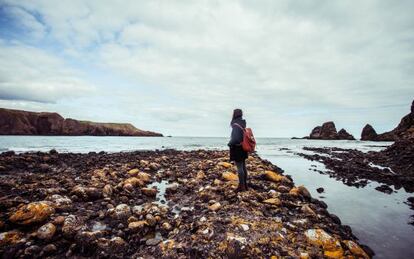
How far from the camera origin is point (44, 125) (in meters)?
106

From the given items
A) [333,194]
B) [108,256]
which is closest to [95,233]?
[108,256]

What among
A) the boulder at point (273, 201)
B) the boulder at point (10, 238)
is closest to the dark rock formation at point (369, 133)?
the boulder at point (273, 201)

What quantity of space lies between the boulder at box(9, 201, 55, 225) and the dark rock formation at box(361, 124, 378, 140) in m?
113

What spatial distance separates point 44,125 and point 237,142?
420ft

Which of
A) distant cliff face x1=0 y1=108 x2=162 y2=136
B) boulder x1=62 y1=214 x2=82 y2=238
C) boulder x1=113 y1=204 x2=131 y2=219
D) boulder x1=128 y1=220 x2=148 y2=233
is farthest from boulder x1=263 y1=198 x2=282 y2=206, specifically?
distant cliff face x1=0 y1=108 x2=162 y2=136

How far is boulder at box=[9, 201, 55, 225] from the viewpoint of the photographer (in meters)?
4.44

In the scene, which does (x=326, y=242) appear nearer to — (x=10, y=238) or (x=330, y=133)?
(x=10, y=238)

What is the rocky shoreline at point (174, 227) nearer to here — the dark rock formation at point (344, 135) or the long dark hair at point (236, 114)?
the long dark hair at point (236, 114)

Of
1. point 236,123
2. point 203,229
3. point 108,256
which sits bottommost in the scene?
point 108,256

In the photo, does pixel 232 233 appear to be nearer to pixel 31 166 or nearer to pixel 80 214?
pixel 80 214

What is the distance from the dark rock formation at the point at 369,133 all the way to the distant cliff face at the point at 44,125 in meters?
127

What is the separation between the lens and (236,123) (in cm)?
662

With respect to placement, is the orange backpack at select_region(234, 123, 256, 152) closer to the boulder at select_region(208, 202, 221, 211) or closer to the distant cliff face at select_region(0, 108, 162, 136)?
the boulder at select_region(208, 202, 221, 211)

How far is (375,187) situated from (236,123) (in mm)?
8187
